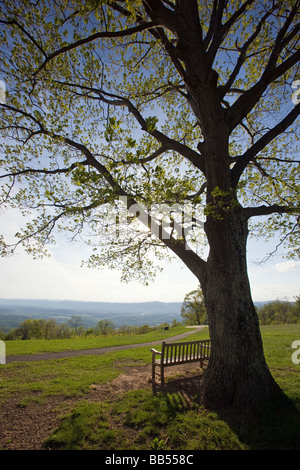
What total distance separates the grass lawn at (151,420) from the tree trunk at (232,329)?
34 centimetres

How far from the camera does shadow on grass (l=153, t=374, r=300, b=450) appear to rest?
129 inches

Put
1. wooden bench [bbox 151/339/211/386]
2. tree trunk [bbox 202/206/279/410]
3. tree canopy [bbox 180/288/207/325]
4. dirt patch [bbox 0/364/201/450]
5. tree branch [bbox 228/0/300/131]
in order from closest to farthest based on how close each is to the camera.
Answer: dirt patch [bbox 0/364/201/450], tree trunk [bbox 202/206/279/410], tree branch [bbox 228/0/300/131], wooden bench [bbox 151/339/211/386], tree canopy [bbox 180/288/207/325]

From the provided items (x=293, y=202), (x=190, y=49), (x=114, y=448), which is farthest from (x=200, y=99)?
(x=114, y=448)

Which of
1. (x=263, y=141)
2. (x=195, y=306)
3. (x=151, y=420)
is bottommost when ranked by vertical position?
(x=195, y=306)

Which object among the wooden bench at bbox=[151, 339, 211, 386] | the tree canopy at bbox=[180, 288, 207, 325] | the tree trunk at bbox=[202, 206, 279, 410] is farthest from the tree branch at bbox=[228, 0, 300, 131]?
the tree canopy at bbox=[180, 288, 207, 325]

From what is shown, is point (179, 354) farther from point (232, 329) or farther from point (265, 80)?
point (265, 80)

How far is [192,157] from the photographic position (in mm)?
5984

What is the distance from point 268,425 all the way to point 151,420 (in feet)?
7.03

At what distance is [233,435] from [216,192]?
4405 millimetres

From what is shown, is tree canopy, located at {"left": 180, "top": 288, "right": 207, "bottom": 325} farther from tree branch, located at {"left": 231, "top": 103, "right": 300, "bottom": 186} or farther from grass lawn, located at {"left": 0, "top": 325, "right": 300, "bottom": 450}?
tree branch, located at {"left": 231, "top": 103, "right": 300, "bottom": 186}

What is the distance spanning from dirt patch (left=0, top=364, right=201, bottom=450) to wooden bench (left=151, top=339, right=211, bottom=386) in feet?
1.71

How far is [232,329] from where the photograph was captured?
458 cm

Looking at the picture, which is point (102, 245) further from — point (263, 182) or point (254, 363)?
point (263, 182)

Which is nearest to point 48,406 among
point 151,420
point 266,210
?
point 151,420
